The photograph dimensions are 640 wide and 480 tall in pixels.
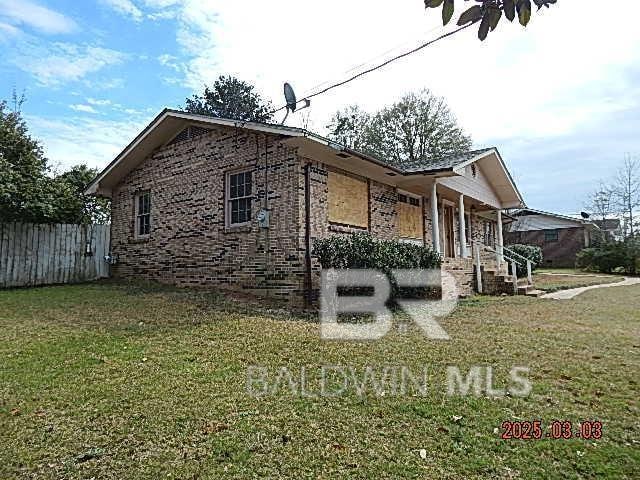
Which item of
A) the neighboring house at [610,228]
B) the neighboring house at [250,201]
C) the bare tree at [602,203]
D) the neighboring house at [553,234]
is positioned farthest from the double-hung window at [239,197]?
the bare tree at [602,203]

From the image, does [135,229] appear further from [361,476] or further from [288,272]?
[361,476]

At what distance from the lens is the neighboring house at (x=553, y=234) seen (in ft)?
110

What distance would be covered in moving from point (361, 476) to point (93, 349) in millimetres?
4094

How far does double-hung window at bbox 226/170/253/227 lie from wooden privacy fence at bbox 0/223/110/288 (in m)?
6.01

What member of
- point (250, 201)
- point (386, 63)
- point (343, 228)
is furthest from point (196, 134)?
point (386, 63)

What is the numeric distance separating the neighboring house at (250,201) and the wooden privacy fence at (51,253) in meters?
0.66

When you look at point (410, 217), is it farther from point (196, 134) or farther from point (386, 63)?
point (386, 63)

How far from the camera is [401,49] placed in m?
6.20

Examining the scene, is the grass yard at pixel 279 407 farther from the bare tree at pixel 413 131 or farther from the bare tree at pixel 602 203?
the bare tree at pixel 602 203

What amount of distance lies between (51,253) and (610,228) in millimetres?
33319

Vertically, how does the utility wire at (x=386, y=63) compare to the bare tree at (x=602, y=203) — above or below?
below

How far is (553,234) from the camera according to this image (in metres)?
35.0

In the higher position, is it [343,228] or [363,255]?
[343,228]
